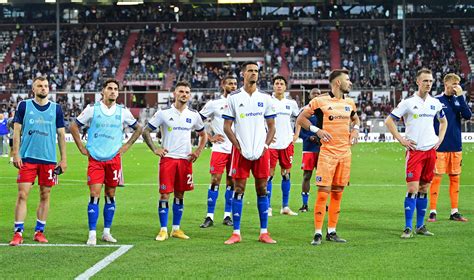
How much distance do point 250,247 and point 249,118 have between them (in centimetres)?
180

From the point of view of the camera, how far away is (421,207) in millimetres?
12242

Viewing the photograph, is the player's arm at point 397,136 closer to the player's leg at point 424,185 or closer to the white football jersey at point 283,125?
the player's leg at point 424,185

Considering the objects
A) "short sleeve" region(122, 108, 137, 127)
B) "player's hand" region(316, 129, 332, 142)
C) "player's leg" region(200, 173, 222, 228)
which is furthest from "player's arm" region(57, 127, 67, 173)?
"player's hand" region(316, 129, 332, 142)

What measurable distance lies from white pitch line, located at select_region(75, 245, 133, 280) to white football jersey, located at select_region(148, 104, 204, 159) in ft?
5.76

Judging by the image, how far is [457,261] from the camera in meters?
9.66

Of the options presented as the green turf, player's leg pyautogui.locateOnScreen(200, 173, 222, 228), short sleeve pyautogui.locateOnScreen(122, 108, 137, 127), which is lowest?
the green turf

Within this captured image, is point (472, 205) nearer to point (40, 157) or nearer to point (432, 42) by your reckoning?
point (40, 157)

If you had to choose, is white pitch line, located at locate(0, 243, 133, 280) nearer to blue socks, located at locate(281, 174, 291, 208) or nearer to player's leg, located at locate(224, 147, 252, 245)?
player's leg, located at locate(224, 147, 252, 245)

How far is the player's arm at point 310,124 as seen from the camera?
36.5ft

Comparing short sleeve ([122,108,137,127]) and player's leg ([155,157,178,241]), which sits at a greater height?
short sleeve ([122,108,137,127])

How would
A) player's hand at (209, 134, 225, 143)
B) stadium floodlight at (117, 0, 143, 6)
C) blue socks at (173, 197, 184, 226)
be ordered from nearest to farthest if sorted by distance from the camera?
blue socks at (173, 197, 184, 226)
player's hand at (209, 134, 225, 143)
stadium floodlight at (117, 0, 143, 6)

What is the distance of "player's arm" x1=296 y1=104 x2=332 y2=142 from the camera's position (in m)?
11.1

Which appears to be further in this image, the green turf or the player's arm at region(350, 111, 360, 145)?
the player's arm at region(350, 111, 360, 145)

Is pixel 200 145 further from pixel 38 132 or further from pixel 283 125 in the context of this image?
pixel 283 125
